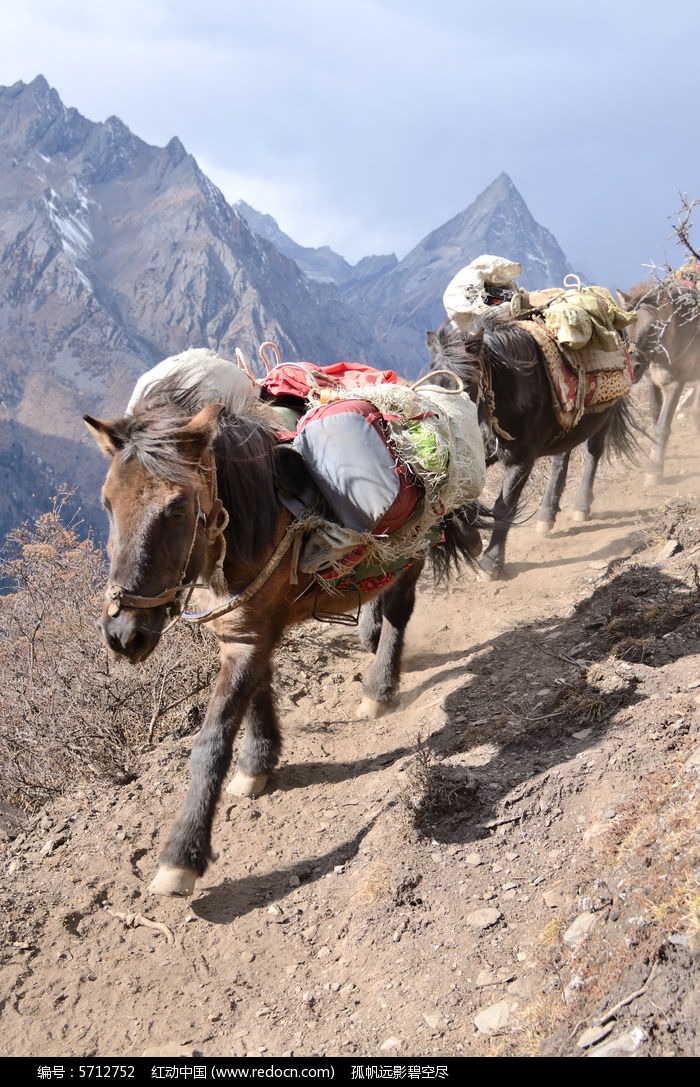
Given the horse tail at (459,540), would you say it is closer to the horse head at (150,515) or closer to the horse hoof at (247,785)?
the horse hoof at (247,785)

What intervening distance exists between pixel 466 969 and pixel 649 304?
8.22 metres

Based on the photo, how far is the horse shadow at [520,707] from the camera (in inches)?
129

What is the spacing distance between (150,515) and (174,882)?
1592 millimetres

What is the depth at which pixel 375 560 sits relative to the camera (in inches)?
149

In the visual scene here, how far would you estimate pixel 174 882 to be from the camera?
3088 mm

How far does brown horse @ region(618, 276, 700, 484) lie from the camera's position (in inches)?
339

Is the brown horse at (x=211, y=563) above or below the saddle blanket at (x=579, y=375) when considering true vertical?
below

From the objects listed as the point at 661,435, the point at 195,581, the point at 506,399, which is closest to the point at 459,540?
the point at 506,399

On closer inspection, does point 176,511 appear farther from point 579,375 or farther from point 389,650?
point 579,375

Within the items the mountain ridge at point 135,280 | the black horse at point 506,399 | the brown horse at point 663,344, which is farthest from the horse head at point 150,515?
the mountain ridge at point 135,280

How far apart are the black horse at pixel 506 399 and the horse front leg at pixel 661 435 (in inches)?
88.7

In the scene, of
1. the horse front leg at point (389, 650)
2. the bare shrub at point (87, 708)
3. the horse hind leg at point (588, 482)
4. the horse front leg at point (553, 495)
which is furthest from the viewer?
the horse hind leg at point (588, 482)

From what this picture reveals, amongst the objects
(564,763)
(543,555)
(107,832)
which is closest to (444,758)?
(564,763)
